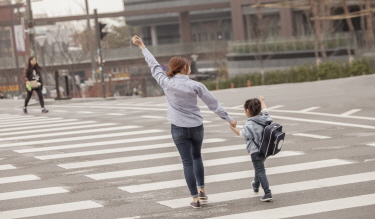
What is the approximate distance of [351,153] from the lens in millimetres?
10852

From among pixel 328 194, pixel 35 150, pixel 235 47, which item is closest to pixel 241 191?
pixel 328 194

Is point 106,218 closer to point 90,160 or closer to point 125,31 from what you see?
point 90,160

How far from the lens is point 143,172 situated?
1002 cm

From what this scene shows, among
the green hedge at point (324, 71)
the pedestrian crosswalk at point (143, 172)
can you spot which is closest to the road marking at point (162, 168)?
the pedestrian crosswalk at point (143, 172)

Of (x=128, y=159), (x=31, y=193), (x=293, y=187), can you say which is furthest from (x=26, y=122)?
(x=293, y=187)

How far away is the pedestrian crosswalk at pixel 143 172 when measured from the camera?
302 inches

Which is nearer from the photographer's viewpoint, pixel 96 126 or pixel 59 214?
pixel 59 214

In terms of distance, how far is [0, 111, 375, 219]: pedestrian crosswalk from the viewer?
25.2ft

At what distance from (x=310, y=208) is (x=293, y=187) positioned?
3.84 feet

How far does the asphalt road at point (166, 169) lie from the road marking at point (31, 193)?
0.5 inches

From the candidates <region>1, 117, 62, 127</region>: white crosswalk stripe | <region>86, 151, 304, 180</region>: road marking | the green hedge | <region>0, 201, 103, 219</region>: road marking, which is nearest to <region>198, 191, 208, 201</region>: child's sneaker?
<region>0, 201, 103, 219</region>: road marking

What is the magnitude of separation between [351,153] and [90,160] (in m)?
4.14

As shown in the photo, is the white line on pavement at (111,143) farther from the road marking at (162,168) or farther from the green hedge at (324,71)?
the green hedge at (324,71)

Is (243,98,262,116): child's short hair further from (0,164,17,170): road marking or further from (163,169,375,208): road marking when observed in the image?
(0,164,17,170): road marking
